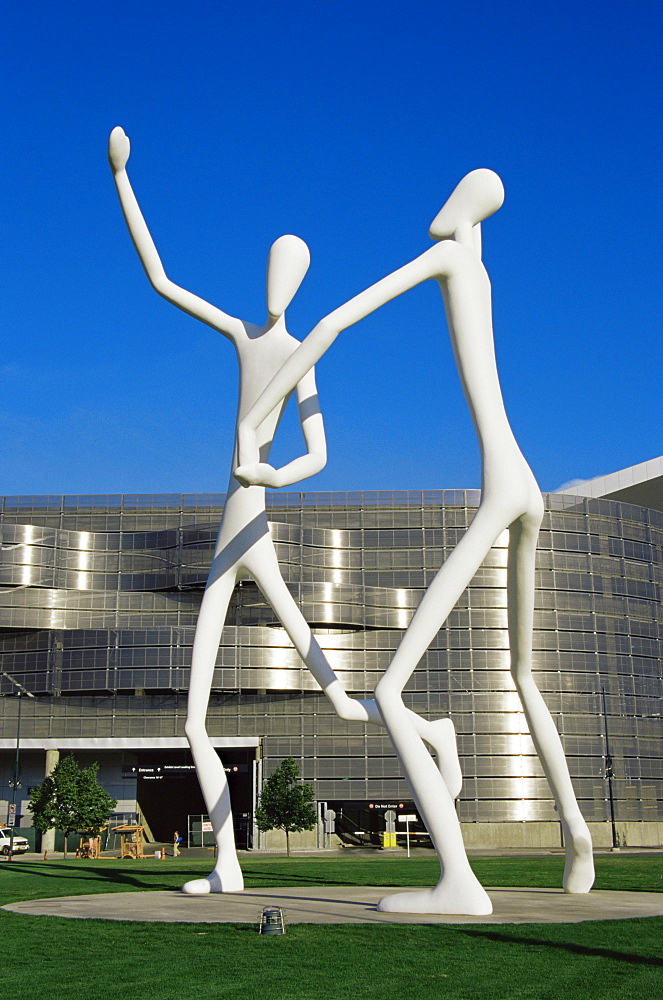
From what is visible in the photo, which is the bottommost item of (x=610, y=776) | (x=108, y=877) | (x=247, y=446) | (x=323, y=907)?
(x=108, y=877)

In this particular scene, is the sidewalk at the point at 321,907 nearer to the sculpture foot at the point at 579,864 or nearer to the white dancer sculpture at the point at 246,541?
the sculpture foot at the point at 579,864

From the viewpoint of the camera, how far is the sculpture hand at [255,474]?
32.8ft

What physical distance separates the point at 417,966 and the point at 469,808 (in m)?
42.9

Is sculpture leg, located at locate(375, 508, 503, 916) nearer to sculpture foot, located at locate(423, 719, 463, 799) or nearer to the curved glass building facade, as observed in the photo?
sculpture foot, located at locate(423, 719, 463, 799)

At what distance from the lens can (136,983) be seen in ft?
22.4

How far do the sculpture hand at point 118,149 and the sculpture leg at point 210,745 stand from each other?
468cm

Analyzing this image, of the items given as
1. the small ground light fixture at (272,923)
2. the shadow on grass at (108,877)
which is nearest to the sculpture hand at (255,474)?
the small ground light fixture at (272,923)

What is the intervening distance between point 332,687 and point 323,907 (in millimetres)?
A: 2259

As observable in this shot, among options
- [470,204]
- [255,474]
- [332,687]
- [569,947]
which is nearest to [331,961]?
[569,947]

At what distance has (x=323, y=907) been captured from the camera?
11047 mm

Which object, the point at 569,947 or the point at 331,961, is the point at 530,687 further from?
the point at 331,961

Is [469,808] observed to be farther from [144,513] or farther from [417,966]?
[417,966]

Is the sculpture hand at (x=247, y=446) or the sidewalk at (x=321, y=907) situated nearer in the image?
the sidewalk at (x=321, y=907)

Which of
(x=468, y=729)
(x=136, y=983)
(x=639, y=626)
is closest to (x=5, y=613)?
(x=468, y=729)
